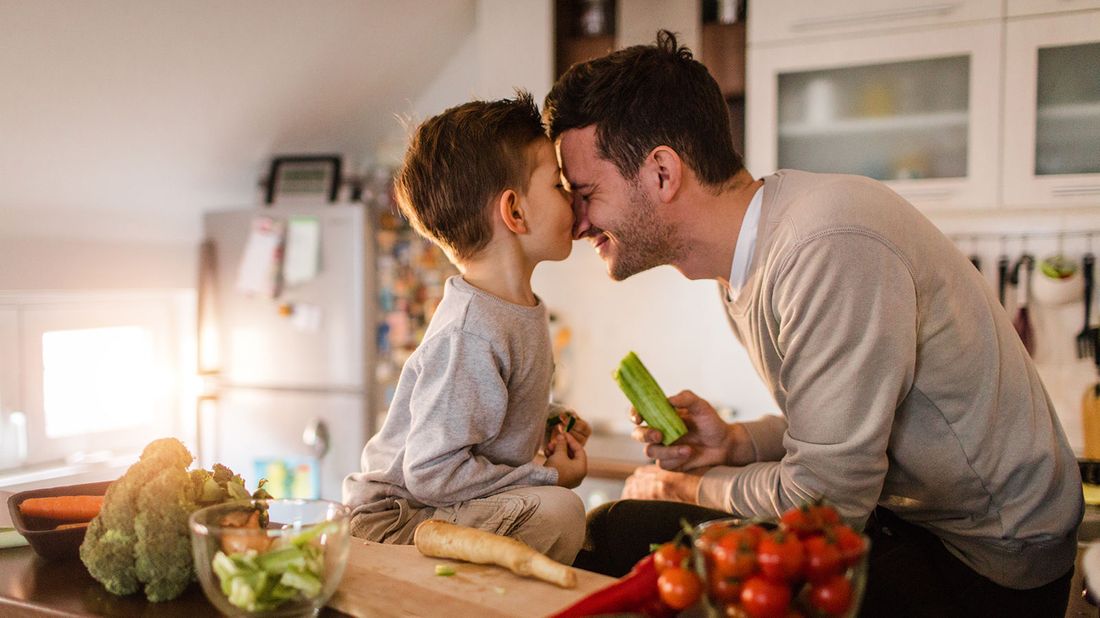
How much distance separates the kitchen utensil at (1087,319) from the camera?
2875 millimetres

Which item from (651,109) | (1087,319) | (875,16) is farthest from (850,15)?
(651,109)

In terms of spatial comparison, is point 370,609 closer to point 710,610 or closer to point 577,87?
point 710,610

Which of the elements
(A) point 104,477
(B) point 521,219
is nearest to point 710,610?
(B) point 521,219

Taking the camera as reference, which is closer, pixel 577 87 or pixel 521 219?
pixel 521 219

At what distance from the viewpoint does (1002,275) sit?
297 cm

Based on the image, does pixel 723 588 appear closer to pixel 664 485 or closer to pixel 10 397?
pixel 664 485

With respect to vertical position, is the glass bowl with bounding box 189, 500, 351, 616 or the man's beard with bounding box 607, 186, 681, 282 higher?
the man's beard with bounding box 607, 186, 681, 282

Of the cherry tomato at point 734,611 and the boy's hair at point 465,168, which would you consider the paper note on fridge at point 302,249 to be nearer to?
the boy's hair at point 465,168

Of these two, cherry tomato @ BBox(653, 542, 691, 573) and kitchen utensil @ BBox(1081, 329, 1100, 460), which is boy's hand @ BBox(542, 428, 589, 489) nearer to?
cherry tomato @ BBox(653, 542, 691, 573)

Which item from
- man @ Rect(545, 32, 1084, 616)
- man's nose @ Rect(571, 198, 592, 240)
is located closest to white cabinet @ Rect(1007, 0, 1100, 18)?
man @ Rect(545, 32, 1084, 616)

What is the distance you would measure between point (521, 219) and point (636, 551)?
2.04 feet

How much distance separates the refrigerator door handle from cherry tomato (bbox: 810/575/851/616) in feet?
9.07

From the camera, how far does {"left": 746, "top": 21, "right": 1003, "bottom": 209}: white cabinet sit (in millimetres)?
2705

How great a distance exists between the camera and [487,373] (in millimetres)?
1433
